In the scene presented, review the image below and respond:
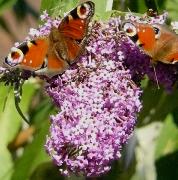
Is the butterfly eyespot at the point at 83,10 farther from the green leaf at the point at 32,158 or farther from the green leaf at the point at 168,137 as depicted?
the green leaf at the point at 168,137

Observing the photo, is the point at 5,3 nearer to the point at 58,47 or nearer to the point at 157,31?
the point at 58,47

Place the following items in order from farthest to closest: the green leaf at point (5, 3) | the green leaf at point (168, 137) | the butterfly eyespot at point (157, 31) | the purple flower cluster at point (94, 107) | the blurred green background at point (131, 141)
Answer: the green leaf at point (168, 137) < the blurred green background at point (131, 141) < the green leaf at point (5, 3) < the butterfly eyespot at point (157, 31) < the purple flower cluster at point (94, 107)

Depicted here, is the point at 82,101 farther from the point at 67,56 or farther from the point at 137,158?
the point at 137,158

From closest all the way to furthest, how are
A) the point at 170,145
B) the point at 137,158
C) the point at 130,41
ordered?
the point at 130,41 → the point at 170,145 → the point at 137,158

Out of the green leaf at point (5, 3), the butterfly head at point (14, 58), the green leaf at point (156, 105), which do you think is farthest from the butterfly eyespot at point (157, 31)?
the green leaf at point (5, 3)

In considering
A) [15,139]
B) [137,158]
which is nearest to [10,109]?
[15,139]
